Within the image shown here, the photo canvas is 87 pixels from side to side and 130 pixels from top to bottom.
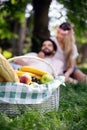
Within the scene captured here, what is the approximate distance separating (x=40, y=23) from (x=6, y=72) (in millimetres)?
6264

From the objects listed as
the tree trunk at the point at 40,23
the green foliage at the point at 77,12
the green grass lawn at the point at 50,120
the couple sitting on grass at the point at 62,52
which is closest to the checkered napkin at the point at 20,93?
the green grass lawn at the point at 50,120

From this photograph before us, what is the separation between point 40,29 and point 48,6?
0.55 m

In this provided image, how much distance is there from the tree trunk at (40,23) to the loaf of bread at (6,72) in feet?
19.5

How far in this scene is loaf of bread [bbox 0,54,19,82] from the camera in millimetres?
3676

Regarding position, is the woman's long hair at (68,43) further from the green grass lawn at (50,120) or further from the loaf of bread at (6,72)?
the loaf of bread at (6,72)

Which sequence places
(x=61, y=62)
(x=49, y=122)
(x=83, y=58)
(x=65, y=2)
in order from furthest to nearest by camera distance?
(x=83, y=58), (x=65, y=2), (x=61, y=62), (x=49, y=122)

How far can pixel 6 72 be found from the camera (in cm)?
371

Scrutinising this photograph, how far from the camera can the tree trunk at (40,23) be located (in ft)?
32.0

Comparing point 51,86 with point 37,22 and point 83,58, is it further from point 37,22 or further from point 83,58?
point 83,58

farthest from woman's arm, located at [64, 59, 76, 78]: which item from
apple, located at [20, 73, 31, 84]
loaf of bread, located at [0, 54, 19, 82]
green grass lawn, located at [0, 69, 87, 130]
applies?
loaf of bread, located at [0, 54, 19, 82]

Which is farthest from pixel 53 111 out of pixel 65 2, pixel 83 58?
pixel 83 58

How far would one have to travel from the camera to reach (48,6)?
32.0 feet

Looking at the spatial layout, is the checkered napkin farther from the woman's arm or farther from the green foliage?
the green foliage

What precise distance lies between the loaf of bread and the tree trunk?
234 inches
